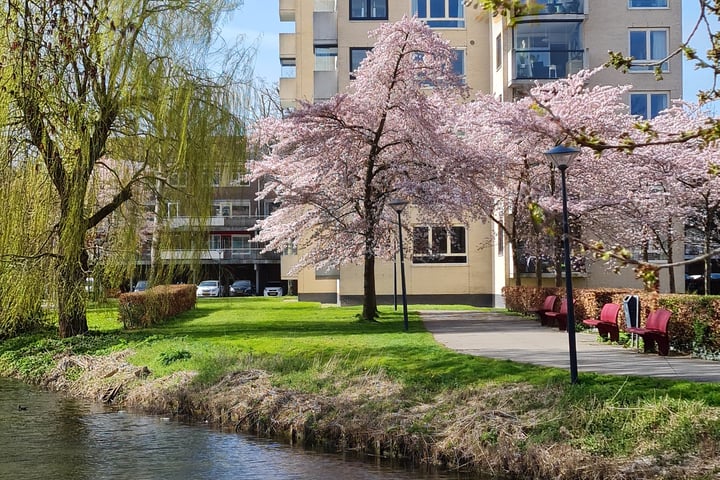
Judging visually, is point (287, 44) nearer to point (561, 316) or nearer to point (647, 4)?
point (647, 4)

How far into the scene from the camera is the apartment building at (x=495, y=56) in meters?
40.2

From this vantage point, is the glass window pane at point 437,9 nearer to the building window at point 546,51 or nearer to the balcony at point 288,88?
the building window at point 546,51

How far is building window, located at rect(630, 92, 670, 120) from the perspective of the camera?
4125cm

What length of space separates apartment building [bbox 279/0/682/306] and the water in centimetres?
2569

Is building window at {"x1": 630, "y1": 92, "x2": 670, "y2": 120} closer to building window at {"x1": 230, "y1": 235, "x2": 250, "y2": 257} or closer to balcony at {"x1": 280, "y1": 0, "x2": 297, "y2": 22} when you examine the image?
balcony at {"x1": 280, "y1": 0, "x2": 297, "y2": 22}

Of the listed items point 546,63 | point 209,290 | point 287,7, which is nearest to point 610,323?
point 546,63

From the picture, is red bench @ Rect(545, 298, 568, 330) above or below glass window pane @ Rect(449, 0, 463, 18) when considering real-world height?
below

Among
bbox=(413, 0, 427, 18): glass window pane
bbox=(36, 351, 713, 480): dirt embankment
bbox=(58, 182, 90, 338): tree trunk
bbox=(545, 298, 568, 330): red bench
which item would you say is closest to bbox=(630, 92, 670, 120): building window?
bbox=(413, 0, 427, 18): glass window pane

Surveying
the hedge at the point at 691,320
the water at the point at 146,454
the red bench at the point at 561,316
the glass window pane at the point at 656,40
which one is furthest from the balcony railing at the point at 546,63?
the water at the point at 146,454

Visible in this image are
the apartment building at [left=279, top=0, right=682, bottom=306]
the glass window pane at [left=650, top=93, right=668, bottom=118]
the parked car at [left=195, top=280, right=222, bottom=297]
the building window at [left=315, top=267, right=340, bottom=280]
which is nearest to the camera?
the apartment building at [left=279, top=0, right=682, bottom=306]

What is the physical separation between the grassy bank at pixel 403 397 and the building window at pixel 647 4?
76.3 ft

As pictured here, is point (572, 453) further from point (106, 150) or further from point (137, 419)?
point (106, 150)

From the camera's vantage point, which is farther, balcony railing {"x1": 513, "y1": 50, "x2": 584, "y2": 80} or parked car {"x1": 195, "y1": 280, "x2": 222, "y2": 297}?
parked car {"x1": 195, "y1": 280, "x2": 222, "y2": 297}

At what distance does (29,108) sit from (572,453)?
14181mm
